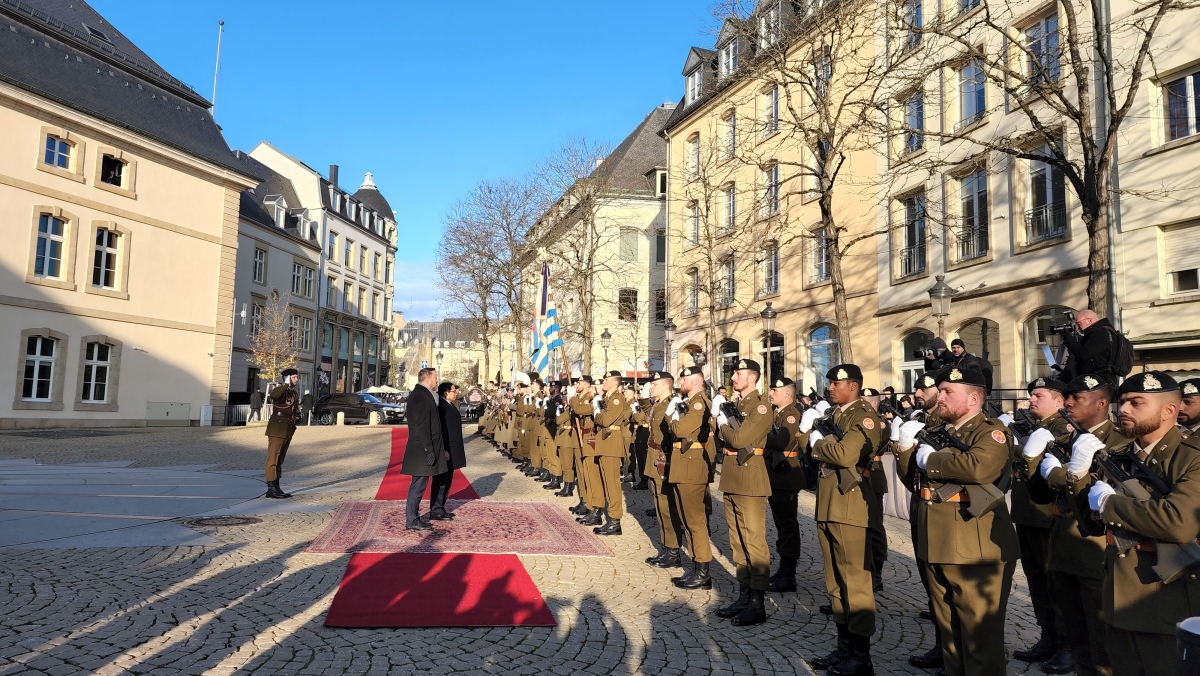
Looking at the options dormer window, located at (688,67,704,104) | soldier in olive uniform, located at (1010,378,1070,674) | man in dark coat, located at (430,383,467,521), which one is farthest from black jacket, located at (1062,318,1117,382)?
dormer window, located at (688,67,704,104)

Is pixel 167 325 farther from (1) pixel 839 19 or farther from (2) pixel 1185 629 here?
(2) pixel 1185 629

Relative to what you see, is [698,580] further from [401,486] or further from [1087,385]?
[401,486]

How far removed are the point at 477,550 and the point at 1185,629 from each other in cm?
639

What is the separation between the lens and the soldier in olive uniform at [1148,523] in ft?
10.1

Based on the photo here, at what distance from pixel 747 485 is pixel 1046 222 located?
14.7 meters

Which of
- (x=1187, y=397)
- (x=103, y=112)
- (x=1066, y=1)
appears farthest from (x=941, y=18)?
(x=103, y=112)

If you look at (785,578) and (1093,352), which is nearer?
(1093,352)

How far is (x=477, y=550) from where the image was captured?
309 inches

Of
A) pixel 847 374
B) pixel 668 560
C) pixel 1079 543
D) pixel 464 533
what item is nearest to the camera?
pixel 1079 543

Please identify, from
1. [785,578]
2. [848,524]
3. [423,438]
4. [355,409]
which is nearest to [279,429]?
[423,438]

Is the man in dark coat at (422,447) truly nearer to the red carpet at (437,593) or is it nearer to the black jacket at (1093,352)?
the red carpet at (437,593)

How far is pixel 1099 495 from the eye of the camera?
3.28 m

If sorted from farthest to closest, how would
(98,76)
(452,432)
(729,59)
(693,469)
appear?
(729,59)
(98,76)
(452,432)
(693,469)

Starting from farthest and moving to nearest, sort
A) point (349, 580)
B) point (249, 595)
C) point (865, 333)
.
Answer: point (865, 333)
point (349, 580)
point (249, 595)
